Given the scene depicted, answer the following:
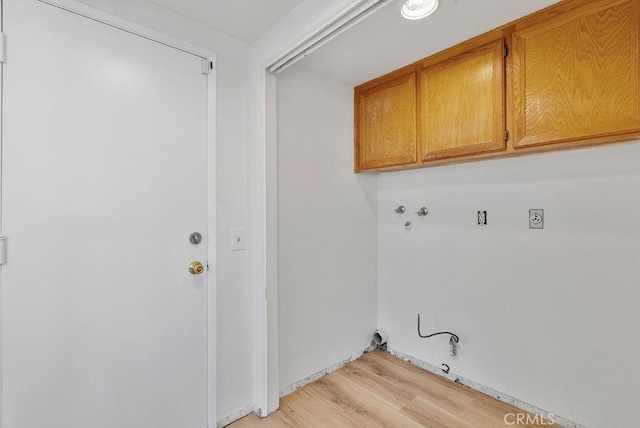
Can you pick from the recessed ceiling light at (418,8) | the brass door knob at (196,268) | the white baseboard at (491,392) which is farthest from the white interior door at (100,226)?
the white baseboard at (491,392)

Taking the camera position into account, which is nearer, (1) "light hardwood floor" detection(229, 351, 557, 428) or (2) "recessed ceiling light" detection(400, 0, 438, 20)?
(2) "recessed ceiling light" detection(400, 0, 438, 20)

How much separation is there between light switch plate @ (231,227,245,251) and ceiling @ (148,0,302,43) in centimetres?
114

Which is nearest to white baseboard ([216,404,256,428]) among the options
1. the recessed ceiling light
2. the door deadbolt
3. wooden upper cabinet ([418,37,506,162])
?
the door deadbolt

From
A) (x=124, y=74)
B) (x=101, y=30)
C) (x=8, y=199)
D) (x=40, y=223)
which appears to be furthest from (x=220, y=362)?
(x=101, y=30)

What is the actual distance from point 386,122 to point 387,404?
1911mm

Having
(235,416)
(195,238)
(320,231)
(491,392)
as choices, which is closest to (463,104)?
(320,231)

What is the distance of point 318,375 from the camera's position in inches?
83.4

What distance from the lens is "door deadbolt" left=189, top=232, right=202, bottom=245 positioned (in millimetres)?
1542

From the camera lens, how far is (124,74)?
52.7 inches

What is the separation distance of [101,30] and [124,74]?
7.6 inches

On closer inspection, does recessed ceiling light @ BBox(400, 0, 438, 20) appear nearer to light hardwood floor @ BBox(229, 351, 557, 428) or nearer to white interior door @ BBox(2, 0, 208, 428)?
white interior door @ BBox(2, 0, 208, 428)

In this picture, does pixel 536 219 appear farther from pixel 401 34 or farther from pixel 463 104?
pixel 401 34

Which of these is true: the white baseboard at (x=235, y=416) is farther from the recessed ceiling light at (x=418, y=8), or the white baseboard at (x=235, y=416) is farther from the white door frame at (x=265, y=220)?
the recessed ceiling light at (x=418, y=8)

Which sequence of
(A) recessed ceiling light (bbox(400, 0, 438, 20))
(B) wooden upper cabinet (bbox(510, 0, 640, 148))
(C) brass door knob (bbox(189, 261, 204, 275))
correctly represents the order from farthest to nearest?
(C) brass door knob (bbox(189, 261, 204, 275)) < (A) recessed ceiling light (bbox(400, 0, 438, 20)) < (B) wooden upper cabinet (bbox(510, 0, 640, 148))
